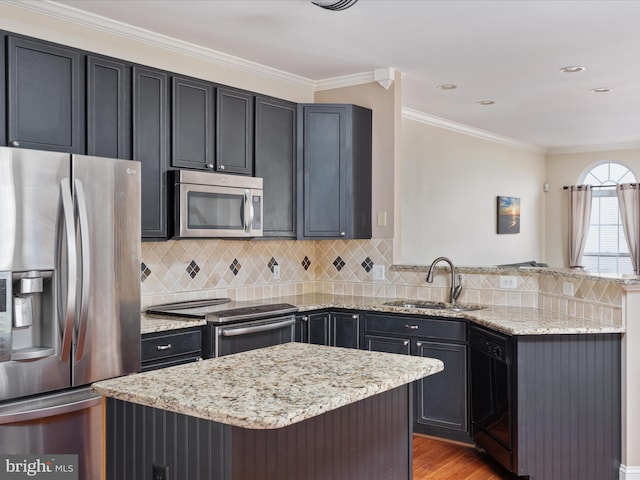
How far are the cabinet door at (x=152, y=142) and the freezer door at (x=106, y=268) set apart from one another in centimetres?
49

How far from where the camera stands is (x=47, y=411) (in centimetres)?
269

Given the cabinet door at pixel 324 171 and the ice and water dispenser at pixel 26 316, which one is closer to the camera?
the ice and water dispenser at pixel 26 316

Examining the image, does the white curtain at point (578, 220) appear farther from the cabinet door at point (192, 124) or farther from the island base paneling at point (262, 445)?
the island base paneling at point (262, 445)

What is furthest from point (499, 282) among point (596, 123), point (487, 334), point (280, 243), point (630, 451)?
point (596, 123)

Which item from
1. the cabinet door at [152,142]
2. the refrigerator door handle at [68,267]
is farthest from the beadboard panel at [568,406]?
the refrigerator door handle at [68,267]

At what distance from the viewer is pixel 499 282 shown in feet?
14.2

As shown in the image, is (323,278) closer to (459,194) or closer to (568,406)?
(568,406)

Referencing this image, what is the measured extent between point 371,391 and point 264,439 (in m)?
0.34

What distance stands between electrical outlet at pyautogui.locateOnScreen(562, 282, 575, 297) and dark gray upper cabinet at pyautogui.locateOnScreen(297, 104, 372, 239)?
5.18ft

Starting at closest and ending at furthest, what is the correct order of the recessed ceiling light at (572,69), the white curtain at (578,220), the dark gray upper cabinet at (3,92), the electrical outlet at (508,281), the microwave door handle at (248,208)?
the dark gray upper cabinet at (3,92) → the microwave door handle at (248,208) → the electrical outlet at (508,281) → the recessed ceiling light at (572,69) → the white curtain at (578,220)

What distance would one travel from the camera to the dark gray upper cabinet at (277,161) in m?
4.39

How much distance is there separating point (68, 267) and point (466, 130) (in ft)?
18.8

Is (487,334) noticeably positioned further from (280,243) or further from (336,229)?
(280,243)

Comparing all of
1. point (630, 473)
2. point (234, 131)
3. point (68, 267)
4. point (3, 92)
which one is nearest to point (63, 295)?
point (68, 267)
